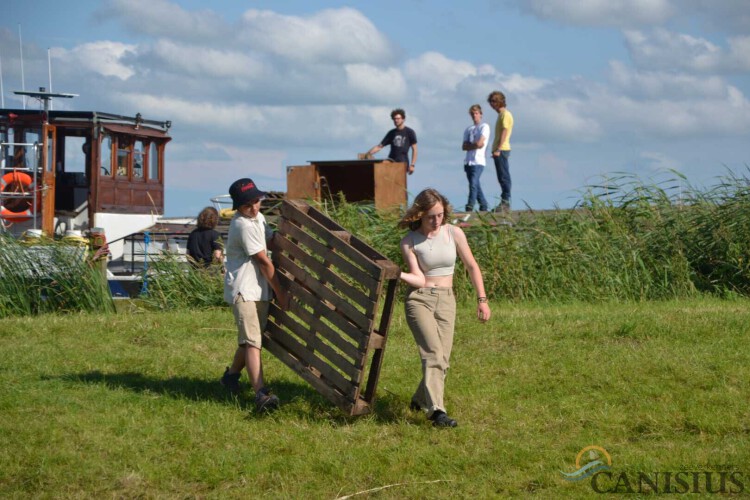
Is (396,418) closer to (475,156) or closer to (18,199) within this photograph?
(475,156)

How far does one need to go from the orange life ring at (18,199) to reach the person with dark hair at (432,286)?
47.6 feet

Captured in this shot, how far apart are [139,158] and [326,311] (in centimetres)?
1587

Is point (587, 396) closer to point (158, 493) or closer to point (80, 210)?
point (158, 493)

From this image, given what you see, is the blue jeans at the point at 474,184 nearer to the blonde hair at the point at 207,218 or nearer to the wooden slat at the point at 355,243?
the blonde hair at the point at 207,218

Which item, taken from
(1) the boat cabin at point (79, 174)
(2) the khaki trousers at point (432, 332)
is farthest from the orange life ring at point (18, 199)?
(2) the khaki trousers at point (432, 332)

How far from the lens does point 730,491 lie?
17.6 ft

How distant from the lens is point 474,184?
50.3ft

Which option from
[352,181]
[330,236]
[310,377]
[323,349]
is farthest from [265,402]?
[352,181]

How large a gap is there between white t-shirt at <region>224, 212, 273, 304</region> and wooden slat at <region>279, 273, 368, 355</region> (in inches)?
7.3

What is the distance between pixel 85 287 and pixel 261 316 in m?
6.36

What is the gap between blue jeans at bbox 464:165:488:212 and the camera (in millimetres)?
15227

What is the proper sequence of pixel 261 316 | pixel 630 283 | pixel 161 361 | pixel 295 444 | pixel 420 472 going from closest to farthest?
pixel 420 472 → pixel 295 444 → pixel 261 316 → pixel 161 361 → pixel 630 283

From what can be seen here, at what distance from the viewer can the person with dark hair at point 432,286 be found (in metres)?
6.67

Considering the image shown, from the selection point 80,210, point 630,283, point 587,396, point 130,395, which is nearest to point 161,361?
point 130,395
